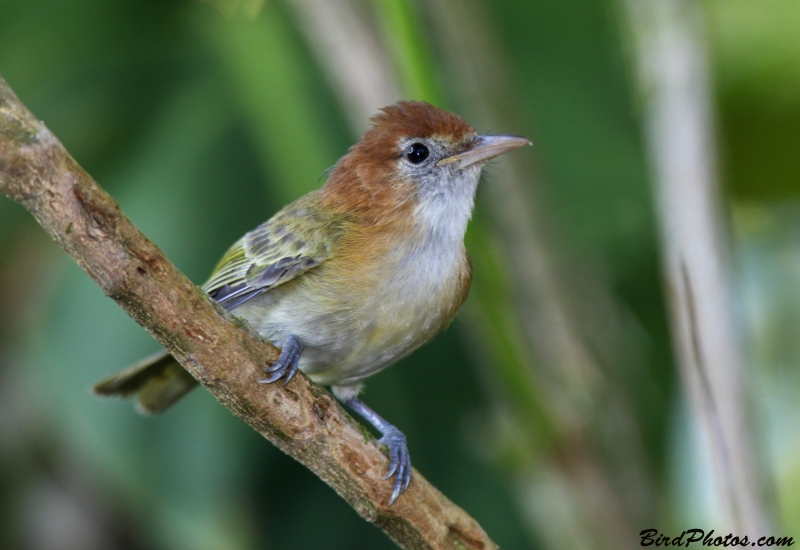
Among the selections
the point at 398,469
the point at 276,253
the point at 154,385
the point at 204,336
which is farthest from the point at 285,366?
the point at 154,385

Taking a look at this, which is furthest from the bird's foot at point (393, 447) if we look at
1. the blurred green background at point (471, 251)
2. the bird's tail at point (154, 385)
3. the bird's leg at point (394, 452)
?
the bird's tail at point (154, 385)

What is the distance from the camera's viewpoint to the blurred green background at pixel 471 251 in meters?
3.43

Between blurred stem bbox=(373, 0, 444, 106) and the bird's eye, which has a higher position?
blurred stem bbox=(373, 0, 444, 106)

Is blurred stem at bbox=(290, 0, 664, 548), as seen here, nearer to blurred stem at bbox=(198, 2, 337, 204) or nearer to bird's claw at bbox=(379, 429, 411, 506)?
blurred stem at bbox=(198, 2, 337, 204)

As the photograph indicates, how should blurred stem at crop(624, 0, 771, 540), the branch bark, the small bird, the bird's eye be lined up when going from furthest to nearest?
the bird's eye, the small bird, blurred stem at crop(624, 0, 771, 540), the branch bark

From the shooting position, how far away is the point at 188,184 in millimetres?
3979

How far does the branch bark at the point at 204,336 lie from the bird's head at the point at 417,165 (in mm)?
959

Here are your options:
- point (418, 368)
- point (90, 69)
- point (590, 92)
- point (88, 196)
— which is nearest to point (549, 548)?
point (418, 368)

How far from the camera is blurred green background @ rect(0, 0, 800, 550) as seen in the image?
11.3ft

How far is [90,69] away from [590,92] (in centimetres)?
265

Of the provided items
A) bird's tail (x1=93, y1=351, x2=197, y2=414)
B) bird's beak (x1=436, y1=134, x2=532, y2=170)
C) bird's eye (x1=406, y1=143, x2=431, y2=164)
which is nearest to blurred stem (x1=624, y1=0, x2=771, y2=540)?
bird's beak (x1=436, y1=134, x2=532, y2=170)

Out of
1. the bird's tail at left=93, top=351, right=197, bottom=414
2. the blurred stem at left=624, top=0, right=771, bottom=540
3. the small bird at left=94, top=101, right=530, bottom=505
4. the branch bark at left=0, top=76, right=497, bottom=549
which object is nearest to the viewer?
the branch bark at left=0, top=76, right=497, bottom=549

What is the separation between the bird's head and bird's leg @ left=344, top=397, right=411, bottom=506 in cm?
80

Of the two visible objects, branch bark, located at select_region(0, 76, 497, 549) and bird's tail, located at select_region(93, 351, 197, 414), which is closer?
branch bark, located at select_region(0, 76, 497, 549)
